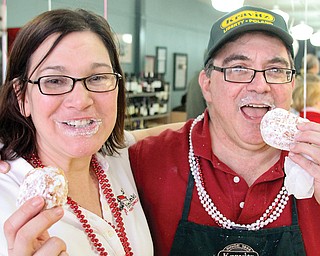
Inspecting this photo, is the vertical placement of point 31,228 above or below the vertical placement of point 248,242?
above

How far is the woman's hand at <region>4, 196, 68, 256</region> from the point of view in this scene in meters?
0.85

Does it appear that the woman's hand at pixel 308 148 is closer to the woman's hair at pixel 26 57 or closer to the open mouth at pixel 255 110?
the open mouth at pixel 255 110

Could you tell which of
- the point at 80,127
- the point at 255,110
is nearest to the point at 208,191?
the point at 255,110

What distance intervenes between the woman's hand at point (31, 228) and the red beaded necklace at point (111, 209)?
0.98ft

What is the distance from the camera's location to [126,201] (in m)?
1.40

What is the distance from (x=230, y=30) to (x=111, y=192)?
727 mm

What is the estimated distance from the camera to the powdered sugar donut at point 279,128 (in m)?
1.30

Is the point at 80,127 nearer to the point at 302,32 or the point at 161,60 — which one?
the point at 302,32

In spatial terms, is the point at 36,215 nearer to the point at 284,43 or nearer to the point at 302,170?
the point at 302,170

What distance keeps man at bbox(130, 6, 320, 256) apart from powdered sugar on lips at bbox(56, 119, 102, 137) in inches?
18.1

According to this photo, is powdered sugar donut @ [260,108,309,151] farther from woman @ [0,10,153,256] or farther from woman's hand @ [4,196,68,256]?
woman's hand @ [4,196,68,256]

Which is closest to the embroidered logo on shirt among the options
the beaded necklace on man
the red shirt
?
the red shirt

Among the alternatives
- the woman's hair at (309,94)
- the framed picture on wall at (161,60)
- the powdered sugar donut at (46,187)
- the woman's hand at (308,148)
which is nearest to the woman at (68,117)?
the powdered sugar donut at (46,187)

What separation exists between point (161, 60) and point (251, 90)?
18.6ft
